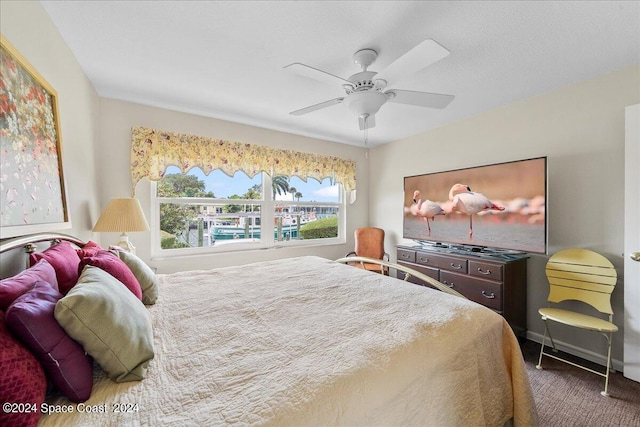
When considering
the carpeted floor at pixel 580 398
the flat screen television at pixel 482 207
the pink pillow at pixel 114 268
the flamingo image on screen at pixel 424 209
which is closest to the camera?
the pink pillow at pixel 114 268

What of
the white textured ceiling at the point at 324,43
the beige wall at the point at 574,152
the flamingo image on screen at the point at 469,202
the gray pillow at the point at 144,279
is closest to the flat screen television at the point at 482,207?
the flamingo image on screen at the point at 469,202

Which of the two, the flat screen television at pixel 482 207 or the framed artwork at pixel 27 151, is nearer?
the framed artwork at pixel 27 151

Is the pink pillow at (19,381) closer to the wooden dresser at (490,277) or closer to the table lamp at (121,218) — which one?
the table lamp at (121,218)

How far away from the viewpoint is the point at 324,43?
177cm

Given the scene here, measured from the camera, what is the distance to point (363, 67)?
192 cm

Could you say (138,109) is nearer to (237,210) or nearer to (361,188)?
(237,210)

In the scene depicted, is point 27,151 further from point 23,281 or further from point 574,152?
point 574,152

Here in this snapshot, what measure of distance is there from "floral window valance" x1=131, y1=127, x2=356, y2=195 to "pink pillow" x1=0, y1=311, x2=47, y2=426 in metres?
2.43

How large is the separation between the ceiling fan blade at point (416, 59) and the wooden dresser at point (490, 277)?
1.91 metres

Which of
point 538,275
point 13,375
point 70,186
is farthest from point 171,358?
point 538,275

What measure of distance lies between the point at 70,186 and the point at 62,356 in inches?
64.6

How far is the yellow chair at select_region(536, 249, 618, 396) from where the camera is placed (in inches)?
79.0

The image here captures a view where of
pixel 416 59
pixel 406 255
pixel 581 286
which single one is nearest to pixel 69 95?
pixel 416 59

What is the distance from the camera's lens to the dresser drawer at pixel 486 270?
7.90 ft
